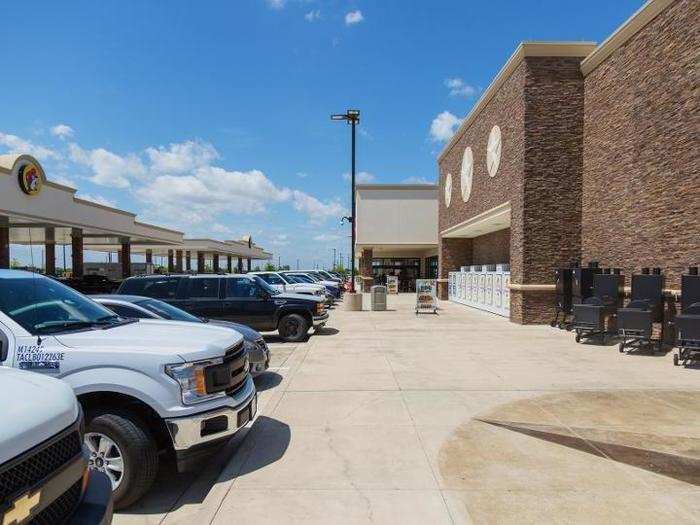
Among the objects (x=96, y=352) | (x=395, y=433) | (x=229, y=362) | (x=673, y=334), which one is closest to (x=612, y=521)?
(x=395, y=433)

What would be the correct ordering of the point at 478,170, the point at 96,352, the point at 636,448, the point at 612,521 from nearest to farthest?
the point at 612,521 → the point at 96,352 → the point at 636,448 → the point at 478,170

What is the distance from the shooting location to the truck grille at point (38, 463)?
207 cm

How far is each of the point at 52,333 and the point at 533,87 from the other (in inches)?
633

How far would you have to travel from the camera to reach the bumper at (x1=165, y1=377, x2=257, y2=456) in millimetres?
4066

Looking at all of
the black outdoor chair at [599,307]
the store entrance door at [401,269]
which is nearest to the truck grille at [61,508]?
the black outdoor chair at [599,307]

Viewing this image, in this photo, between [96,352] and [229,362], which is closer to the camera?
[96,352]

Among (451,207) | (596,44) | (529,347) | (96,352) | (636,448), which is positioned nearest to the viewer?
(96,352)

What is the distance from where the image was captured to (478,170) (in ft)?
73.6

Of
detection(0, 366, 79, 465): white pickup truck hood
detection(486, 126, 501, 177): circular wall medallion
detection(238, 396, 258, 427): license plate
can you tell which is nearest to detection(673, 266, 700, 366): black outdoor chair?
detection(238, 396, 258, 427): license plate

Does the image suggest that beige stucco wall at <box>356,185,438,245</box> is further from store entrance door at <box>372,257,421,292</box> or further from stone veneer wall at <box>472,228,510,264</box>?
store entrance door at <box>372,257,421,292</box>

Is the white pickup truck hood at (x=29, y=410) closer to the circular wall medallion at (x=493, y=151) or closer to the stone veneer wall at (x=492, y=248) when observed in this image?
the circular wall medallion at (x=493, y=151)

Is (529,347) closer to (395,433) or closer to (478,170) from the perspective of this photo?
(395,433)

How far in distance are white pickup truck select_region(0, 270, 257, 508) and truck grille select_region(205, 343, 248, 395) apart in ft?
0.03

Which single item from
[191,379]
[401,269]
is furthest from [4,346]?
[401,269]
